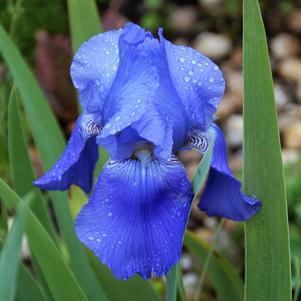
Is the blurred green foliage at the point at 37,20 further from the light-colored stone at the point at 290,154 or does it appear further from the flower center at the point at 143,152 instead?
the flower center at the point at 143,152

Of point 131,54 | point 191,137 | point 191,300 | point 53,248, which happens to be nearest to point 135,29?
point 131,54

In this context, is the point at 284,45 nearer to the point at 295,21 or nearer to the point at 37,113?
the point at 295,21

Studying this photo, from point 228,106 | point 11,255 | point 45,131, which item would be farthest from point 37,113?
point 228,106

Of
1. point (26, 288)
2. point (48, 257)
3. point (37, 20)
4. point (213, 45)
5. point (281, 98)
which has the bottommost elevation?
point (281, 98)

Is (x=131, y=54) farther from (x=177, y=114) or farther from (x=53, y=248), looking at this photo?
(x=53, y=248)

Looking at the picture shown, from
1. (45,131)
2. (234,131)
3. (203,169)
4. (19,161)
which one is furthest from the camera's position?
(234,131)

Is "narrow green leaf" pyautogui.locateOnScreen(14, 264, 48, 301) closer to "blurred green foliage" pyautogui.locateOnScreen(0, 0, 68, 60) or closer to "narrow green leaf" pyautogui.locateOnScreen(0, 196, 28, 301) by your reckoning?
"narrow green leaf" pyautogui.locateOnScreen(0, 196, 28, 301)
